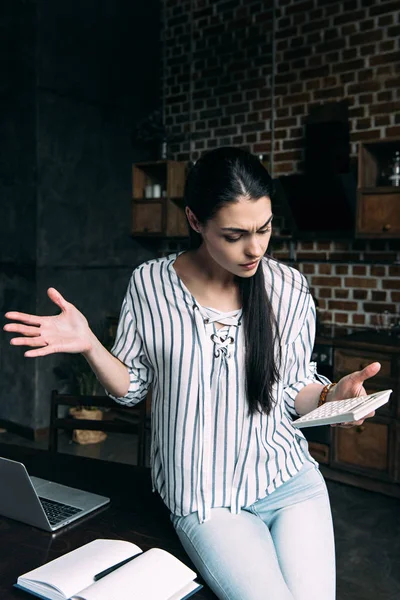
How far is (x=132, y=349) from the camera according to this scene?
1.66 metres

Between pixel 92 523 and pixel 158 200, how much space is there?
3770mm

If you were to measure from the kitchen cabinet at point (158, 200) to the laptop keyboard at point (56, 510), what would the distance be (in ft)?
11.7

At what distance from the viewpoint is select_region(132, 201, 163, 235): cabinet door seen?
5.02 meters

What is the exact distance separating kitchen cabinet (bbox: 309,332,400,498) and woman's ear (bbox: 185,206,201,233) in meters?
2.16

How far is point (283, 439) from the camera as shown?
165 cm

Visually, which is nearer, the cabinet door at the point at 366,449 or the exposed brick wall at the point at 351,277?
the cabinet door at the point at 366,449

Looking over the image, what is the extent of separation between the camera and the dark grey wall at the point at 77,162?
4.55m

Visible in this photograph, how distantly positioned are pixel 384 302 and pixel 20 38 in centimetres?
315

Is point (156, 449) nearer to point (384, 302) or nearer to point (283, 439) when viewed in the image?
point (283, 439)

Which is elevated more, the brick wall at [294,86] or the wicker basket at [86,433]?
the brick wall at [294,86]

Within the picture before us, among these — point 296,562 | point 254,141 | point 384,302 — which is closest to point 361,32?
point 254,141

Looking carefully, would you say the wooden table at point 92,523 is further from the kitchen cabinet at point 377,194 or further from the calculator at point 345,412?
the kitchen cabinet at point 377,194

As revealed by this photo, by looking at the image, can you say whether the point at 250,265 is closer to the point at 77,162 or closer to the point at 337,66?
the point at 337,66

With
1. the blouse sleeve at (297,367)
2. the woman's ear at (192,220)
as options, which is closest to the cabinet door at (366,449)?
the blouse sleeve at (297,367)
